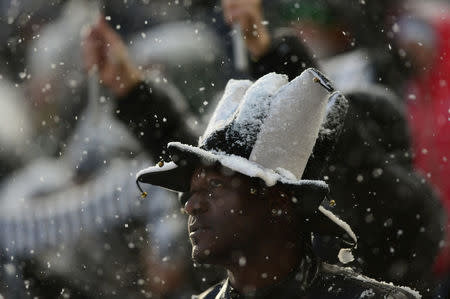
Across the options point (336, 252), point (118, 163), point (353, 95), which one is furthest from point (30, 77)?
point (336, 252)

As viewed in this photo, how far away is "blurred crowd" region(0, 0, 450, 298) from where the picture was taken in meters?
4.01

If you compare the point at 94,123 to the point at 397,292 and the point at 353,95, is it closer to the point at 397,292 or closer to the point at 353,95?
the point at 353,95

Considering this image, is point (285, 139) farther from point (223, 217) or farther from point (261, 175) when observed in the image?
point (223, 217)

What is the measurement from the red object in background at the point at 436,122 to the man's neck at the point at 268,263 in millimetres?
1575

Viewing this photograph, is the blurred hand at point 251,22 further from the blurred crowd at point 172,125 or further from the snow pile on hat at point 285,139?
the snow pile on hat at point 285,139

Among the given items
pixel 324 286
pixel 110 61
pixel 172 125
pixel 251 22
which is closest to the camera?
pixel 324 286

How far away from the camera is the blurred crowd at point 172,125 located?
4.01 meters

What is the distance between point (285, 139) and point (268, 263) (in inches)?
20.6

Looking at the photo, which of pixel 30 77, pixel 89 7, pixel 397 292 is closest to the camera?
pixel 397 292

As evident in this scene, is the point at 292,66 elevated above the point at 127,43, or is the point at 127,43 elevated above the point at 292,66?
the point at 127,43

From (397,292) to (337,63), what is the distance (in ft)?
8.14

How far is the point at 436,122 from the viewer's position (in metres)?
4.51

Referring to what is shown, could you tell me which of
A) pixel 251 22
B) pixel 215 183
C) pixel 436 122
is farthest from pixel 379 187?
pixel 215 183

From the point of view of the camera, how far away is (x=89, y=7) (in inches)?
227
